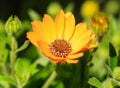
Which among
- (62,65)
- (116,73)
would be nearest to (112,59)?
(116,73)

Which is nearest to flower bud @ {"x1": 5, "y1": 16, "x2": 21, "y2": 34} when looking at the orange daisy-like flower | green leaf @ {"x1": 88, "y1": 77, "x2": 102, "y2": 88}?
the orange daisy-like flower

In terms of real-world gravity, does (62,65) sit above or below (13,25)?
below

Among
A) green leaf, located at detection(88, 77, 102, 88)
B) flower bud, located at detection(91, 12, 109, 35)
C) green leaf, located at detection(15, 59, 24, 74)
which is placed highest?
flower bud, located at detection(91, 12, 109, 35)

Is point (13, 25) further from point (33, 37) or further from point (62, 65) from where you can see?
Answer: point (62, 65)

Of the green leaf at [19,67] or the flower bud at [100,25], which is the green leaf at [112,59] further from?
the green leaf at [19,67]

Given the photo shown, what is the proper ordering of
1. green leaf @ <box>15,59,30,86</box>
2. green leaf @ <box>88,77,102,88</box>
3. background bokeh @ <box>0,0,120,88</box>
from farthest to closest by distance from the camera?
background bokeh @ <box>0,0,120,88</box>
green leaf @ <box>15,59,30,86</box>
green leaf @ <box>88,77,102,88</box>

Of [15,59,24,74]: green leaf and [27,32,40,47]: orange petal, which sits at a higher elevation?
[27,32,40,47]: orange petal

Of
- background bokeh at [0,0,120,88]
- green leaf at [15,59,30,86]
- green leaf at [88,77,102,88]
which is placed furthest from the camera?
background bokeh at [0,0,120,88]

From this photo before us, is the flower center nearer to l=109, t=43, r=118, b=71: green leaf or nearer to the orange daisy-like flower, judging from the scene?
the orange daisy-like flower

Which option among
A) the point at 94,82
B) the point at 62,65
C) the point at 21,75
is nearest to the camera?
the point at 94,82

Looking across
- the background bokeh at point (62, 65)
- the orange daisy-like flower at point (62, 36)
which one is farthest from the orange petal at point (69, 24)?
the background bokeh at point (62, 65)

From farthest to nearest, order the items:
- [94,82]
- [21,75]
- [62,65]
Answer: [62,65], [21,75], [94,82]
